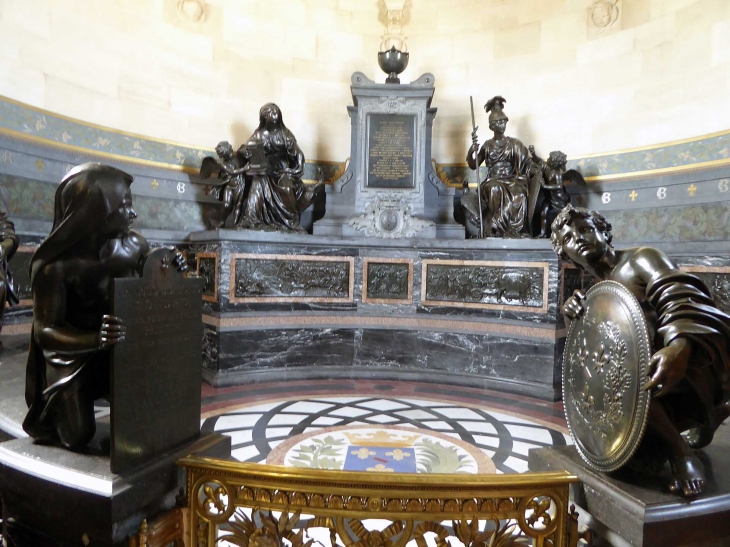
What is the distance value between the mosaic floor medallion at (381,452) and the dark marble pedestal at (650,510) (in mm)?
1779

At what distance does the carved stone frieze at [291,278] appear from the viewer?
586 centimetres

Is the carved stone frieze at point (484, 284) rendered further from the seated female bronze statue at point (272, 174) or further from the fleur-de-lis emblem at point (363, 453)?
the fleur-de-lis emblem at point (363, 453)

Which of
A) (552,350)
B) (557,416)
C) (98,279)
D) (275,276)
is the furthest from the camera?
(275,276)

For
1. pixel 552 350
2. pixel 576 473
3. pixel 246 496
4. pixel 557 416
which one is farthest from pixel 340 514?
pixel 552 350

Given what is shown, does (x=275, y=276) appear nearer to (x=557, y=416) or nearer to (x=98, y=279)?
(x=557, y=416)

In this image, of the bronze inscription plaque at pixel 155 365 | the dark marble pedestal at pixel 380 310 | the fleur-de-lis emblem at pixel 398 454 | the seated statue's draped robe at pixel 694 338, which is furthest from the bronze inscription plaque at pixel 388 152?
the seated statue's draped robe at pixel 694 338

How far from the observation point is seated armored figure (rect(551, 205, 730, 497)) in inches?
55.7

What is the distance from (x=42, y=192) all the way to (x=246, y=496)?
5.79 meters

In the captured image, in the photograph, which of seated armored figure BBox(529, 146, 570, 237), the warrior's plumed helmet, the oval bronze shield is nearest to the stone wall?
seated armored figure BBox(529, 146, 570, 237)

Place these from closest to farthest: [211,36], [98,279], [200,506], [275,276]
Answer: [200,506], [98,279], [275,276], [211,36]

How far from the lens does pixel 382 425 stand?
4.25m

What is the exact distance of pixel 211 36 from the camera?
776 centimetres

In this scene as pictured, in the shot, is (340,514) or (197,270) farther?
(197,270)

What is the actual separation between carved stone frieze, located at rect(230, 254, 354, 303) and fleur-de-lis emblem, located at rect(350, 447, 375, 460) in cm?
287
